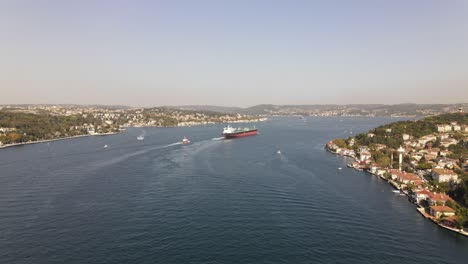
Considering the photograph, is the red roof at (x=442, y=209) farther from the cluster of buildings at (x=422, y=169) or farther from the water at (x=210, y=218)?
the water at (x=210, y=218)

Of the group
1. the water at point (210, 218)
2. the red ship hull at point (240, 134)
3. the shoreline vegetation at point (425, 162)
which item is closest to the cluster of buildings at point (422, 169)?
the shoreline vegetation at point (425, 162)

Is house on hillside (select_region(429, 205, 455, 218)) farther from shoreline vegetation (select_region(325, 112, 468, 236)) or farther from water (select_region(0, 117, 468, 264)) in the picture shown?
water (select_region(0, 117, 468, 264))

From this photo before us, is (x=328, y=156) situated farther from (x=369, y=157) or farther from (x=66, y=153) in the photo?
(x=66, y=153)

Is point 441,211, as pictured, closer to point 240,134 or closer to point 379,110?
point 240,134

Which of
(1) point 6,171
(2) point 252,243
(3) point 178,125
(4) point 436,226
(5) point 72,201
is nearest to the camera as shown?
(2) point 252,243

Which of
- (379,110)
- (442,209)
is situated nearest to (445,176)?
(442,209)

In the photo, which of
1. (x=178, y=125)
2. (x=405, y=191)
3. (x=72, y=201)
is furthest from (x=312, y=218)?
(x=178, y=125)
